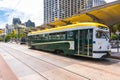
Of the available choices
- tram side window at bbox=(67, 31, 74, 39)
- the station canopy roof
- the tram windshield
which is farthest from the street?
the station canopy roof

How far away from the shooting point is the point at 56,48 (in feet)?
61.2

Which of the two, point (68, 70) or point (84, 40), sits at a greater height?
point (84, 40)

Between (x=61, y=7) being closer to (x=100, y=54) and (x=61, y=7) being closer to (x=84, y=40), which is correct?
(x=84, y=40)

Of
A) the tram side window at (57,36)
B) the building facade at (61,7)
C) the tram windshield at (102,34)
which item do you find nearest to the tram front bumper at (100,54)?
the tram windshield at (102,34)

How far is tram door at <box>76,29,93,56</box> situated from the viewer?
43.9 ft

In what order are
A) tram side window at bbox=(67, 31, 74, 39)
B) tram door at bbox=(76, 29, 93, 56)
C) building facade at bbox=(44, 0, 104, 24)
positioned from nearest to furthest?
tram door at bbox=(76, 29, 93, 56)
tram side window at bbox=(67, 31, 74, 39)
building facade at bbox=(44, 0, 104, 24)

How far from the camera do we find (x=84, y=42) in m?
13.9

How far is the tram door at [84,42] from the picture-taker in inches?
527

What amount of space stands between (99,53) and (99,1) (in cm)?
1999

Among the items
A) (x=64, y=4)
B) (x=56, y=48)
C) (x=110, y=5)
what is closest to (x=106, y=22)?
(x=110, y=5)

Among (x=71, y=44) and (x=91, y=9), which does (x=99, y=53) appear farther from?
(x=91, y=9)

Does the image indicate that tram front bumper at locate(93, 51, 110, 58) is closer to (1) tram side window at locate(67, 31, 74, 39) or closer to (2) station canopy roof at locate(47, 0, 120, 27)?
(1) tram side window at locate(67, 31, 74, 39)

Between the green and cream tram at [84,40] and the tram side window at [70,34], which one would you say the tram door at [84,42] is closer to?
the green and cream tram at [84,40]

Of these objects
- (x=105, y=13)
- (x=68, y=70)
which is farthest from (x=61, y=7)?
(x=68, y=70)
